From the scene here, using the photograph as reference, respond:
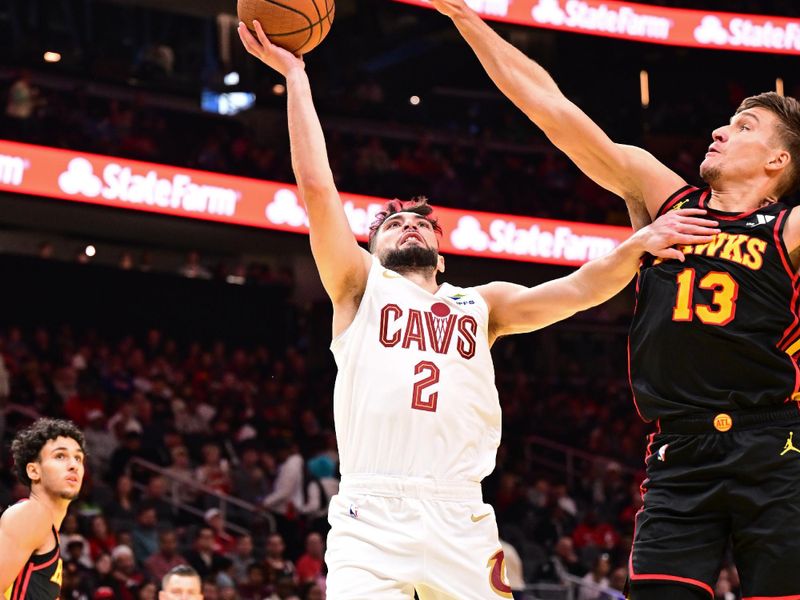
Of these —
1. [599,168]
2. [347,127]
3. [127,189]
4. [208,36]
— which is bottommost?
[599,168]

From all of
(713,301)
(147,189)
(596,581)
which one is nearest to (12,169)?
(147,189)

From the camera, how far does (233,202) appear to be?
594 inches

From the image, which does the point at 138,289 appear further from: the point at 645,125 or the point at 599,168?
the point at 599,168

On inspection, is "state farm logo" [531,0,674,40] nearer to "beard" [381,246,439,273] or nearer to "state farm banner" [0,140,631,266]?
"state farm banner" [0,140,631,266]

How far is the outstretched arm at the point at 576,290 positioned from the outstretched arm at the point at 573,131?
0.56 feet

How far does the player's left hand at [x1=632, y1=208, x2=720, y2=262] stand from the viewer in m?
3.78

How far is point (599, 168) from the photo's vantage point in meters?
4.18

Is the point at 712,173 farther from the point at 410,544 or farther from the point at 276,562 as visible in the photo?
the point at 276,562

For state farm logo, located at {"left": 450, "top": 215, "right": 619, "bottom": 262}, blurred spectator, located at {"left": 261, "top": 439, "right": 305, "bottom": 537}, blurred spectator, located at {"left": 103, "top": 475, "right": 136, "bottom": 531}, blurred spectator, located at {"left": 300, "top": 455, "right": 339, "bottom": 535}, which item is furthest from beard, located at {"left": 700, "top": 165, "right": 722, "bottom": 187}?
state farm logo, located at {"left": 450, "top": 215, "right": 619, "bottom": 262}

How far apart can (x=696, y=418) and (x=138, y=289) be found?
1481 cm

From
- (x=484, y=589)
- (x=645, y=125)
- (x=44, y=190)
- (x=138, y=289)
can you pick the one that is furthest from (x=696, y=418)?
(x=645, y=125)

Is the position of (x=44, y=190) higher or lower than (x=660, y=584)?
higher

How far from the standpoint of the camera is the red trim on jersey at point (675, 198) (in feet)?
13.3

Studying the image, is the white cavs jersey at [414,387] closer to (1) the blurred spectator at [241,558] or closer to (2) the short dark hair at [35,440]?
(2) the short dark hair at [35,440]
